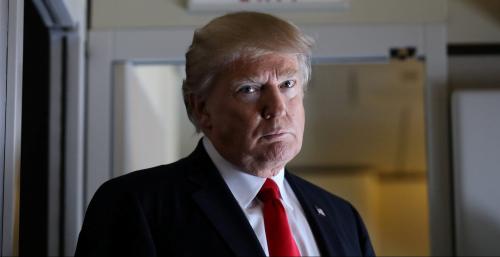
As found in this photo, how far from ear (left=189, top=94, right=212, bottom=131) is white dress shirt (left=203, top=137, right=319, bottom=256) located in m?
0.03

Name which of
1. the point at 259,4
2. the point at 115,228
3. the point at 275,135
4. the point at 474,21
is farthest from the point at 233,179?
the point at 474,21

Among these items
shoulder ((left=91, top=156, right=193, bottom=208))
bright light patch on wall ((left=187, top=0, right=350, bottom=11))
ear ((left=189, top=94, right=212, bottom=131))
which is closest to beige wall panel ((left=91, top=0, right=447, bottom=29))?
bright light patch on wall ((left=187, top=0, right=350, bottom=11))

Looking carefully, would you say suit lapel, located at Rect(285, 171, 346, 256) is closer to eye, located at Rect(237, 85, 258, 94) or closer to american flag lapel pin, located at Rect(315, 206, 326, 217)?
american flag lapel pin, located at Rect(315, 206, 326, 217)

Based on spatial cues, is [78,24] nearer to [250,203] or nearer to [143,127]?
[143,127]

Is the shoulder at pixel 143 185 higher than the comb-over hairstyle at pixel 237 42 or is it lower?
lower

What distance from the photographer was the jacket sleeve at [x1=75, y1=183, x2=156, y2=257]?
4.84 ft

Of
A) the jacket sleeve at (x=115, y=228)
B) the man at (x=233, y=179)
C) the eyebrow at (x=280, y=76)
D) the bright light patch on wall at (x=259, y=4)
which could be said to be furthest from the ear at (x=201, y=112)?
the bright light patch on wall at (x=259, y=4)

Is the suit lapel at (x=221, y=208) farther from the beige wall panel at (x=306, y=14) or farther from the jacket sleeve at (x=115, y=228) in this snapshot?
the beige wall panel at (x=306, y=14)

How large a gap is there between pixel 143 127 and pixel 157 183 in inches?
44.7

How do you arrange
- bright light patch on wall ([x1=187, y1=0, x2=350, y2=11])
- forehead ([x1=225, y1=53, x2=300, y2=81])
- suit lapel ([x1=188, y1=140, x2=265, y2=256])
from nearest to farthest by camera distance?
suit lapel ([x1=188, y1=140, x2=265, y2=256]), forehead ([x1=225, y1=53, x2=300, y2=81]), bright light patch on wall ([x1=187, y1=0, x2=350, y2=11])

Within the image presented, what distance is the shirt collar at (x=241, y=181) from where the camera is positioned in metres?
1.58

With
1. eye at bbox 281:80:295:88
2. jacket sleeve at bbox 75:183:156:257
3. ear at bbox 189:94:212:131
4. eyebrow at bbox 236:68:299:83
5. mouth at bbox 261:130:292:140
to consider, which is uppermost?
eyebrow at bbox 236:68:299:83

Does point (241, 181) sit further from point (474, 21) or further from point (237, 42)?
A: point (474, 21)

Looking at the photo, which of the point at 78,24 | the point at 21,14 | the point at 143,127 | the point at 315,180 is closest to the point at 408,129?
the point at 315,180
